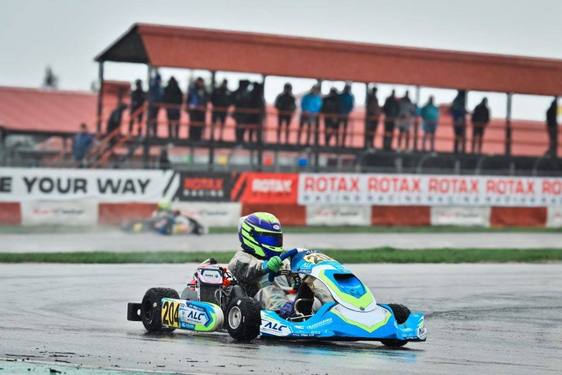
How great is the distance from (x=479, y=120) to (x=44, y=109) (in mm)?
22165

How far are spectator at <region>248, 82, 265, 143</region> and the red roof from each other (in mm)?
17828

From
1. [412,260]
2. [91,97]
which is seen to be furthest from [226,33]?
[91,97]

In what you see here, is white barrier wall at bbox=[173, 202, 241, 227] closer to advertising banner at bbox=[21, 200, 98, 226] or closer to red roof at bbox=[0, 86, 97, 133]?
advertising banner at bbox=[21, 200, 98, 226]

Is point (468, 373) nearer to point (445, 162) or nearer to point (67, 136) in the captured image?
point (445, 162)

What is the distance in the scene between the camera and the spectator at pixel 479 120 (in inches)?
1160

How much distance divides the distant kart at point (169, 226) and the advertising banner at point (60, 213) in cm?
91

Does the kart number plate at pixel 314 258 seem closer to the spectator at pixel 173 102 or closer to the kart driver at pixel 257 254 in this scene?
the kart driver at pixel 257 254

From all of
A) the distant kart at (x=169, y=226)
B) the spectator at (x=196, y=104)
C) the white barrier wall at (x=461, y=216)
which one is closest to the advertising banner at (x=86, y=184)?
the distant kart at (x=169, y=226)

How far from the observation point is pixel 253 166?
26281 millimetres

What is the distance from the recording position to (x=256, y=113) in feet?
87.8

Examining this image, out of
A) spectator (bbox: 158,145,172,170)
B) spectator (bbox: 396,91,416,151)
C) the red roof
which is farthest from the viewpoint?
the red roof

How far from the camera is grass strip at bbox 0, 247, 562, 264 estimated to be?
1703 centimetres

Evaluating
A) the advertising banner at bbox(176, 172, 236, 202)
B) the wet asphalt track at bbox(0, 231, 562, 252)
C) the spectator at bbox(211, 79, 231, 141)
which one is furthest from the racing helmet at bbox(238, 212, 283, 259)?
the spectator at bbox(211, 79, 231, 141)

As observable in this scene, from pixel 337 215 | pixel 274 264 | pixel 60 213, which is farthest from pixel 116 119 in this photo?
pixel 274 264
